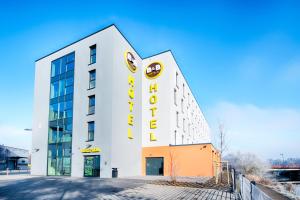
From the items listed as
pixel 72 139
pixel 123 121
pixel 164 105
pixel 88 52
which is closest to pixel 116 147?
pixel 123 121

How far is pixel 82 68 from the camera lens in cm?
2761

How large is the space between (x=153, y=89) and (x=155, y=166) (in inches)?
397

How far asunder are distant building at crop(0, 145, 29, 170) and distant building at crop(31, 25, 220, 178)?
31.8 meters

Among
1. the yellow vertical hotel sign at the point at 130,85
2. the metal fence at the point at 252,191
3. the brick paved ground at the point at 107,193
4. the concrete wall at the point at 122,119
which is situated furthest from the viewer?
the yellow vertical hotel sign at the point at 130,85

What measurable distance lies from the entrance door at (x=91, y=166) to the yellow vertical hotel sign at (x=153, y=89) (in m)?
8.71

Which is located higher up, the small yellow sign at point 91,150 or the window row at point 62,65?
the window row at point 62,65

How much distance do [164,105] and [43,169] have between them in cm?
1659

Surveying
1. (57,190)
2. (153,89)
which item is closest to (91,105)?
(153,89)

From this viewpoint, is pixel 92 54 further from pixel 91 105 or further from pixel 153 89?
pixel 153 89

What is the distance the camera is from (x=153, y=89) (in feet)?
105

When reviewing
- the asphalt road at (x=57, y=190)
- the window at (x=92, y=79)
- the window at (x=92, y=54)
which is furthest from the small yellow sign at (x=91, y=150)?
the window at (x=92, y=54)

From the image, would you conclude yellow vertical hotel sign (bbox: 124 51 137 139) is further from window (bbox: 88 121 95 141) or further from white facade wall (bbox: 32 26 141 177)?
window (bbox: 88 121 95 141)

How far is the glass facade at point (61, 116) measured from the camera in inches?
1041

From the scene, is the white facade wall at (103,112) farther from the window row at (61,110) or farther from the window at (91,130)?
the window row at (61,110)
